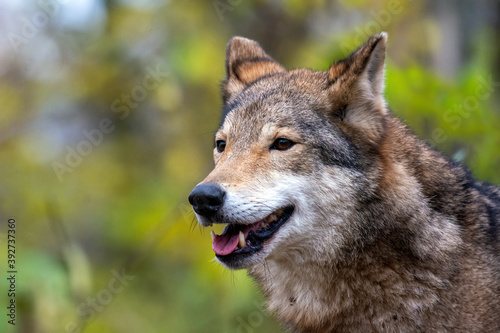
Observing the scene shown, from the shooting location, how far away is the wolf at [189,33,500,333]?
359 centimetres

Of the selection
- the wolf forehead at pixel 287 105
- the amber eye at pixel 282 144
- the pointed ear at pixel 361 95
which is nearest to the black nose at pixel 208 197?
the amber eye at pixel 282 144

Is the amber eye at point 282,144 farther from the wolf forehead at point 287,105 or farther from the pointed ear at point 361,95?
the pointed ear at point 361,95

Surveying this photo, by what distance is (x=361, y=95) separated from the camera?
3.89 meters

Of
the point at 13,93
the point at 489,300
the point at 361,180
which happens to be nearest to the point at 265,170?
the point at 361,180

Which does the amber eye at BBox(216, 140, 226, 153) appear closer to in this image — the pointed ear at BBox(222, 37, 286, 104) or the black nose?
the pointed ear at BBox(222, 37, 286, 104)

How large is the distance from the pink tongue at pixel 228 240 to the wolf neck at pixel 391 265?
0.38 meters

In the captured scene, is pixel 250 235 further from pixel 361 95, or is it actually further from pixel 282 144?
pixel 361 95

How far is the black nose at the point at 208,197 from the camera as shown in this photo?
3.46 m

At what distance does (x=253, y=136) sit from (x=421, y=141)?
1.33 meters

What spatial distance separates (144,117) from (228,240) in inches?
287

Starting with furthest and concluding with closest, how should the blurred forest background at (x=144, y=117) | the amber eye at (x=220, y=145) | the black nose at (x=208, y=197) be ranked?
the blurred forest background at (x=144, y=117) < the amber eye at (x=220, y=145) < the black nose at (x=208, y=197)

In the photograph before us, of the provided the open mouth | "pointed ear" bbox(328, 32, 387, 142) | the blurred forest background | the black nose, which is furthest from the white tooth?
the blurred forest background

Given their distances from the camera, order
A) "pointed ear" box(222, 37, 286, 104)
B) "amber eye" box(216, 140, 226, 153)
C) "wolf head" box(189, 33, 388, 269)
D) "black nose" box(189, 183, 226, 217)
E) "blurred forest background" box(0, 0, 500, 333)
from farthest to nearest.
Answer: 1. "blurred forest background" box(0, 0, 500, 333)
2. "pointed ear" box(222, 37, 286, 104)
3. "amber eye" box(216, 140, 226, 153)
4. "wolf head" box(189, 33, 388, 269)
5. "black nose" box(189, 183, 226, 217)

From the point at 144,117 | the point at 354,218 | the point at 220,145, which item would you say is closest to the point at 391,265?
the point at 354,218
